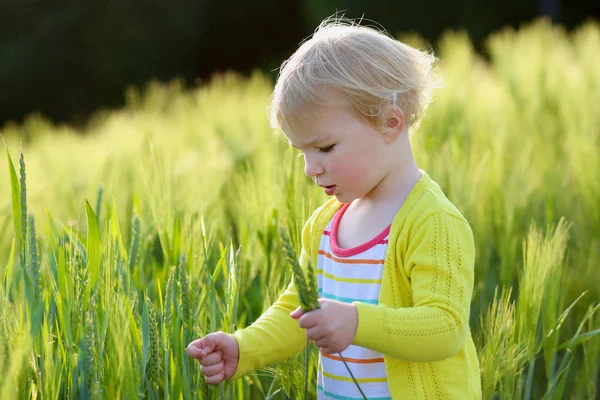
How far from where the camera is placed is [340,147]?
3.41 ft

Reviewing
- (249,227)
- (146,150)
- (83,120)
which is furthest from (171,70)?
(249,227)

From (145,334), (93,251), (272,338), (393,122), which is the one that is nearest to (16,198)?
Result: (93,251)

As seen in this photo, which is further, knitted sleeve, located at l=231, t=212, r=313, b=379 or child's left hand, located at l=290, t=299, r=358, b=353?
knitted sleeve, located at l=231, t=212, r=313, b=379

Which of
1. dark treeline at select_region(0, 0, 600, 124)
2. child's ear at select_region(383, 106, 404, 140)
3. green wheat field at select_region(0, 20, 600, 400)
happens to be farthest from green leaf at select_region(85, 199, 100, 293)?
dark treeline at select_region(0, 0, 600, 124)

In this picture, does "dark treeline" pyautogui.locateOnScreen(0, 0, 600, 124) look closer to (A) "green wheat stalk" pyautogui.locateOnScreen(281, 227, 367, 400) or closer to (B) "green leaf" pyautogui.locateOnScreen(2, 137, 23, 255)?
(B) "green leaf" pyautogui.locateOnScreen(2, 137, 23, 255)

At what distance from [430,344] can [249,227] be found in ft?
2.32

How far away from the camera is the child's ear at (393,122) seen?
1057 millimetres

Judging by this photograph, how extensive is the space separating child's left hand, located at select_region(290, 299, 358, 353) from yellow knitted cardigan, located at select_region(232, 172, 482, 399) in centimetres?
2

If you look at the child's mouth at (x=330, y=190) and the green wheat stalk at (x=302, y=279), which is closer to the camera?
the green wheat stalk at (x=302, y=279)

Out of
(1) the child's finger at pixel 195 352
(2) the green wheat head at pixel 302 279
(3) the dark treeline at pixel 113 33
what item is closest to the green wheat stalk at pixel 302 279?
(2) the green wheat head at pixel 302 279

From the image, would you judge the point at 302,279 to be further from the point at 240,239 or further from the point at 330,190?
the point at 240,239

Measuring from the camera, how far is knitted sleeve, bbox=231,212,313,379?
3.57 ft

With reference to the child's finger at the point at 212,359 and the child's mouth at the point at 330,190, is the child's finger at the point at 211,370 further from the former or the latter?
the child's mouth at the point at 330,190

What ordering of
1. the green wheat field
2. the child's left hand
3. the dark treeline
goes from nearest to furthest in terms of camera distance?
the child's left hand
the green wheat field
the dark treeline
